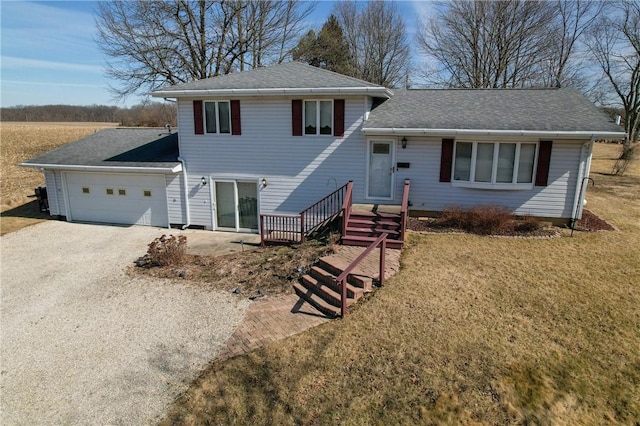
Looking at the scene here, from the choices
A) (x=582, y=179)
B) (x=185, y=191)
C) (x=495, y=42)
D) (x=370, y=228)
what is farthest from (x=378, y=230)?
(x=495, y=42)

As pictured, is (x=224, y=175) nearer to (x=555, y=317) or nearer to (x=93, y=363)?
(x=93, y=363)

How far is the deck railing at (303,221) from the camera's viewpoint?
12.1 meters

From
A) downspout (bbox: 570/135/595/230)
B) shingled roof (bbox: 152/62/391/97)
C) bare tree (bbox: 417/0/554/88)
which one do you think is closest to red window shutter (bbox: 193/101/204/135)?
shingled roof (bbox: 152/62/391/97)

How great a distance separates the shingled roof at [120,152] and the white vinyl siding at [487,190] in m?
8.34

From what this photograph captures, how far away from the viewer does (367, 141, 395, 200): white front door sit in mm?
12641

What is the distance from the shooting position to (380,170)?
12789 mm

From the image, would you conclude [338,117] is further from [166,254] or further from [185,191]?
[166,254]

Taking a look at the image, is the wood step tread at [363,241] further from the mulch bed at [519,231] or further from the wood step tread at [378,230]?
the mulch bed at [519,231]

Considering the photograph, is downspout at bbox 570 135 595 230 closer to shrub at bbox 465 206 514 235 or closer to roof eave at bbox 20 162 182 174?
shrub at bbox 465 206 514 235

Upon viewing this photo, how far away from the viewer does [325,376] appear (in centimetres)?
585

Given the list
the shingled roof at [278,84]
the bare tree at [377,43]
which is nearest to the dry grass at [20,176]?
the shingled roof at [278,84]

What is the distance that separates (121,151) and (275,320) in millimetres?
12181

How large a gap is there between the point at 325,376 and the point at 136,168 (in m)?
11.5

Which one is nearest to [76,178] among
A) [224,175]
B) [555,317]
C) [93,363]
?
[224,175]
